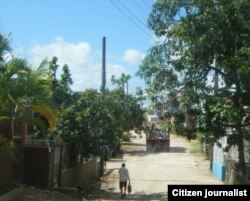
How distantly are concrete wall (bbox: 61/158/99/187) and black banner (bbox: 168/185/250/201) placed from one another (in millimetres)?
13489

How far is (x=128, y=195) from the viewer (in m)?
24.3

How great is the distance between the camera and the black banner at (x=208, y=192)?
33.9ft

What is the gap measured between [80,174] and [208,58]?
11719 mm

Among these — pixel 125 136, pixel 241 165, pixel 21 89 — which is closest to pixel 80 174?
pixel 241 165

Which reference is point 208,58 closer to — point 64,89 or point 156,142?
point 64,89

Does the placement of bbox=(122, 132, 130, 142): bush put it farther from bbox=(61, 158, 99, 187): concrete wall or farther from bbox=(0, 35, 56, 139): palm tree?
bbox=(0, 35, 56, 139): palm tree

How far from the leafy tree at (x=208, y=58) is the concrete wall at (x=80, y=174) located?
7.04m

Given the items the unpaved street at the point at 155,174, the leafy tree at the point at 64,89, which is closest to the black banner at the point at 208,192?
the unpaved street at the point at 155,174

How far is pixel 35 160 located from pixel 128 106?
97.7 feet

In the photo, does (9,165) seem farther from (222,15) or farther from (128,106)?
(128,106)

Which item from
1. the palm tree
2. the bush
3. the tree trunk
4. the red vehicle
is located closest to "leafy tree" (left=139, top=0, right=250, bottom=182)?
the tree trunk

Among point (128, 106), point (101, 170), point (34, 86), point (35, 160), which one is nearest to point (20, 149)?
point (35, 160)

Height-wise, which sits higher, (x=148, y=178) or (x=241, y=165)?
(x=241, y=165)

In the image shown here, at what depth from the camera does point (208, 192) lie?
10750mm
